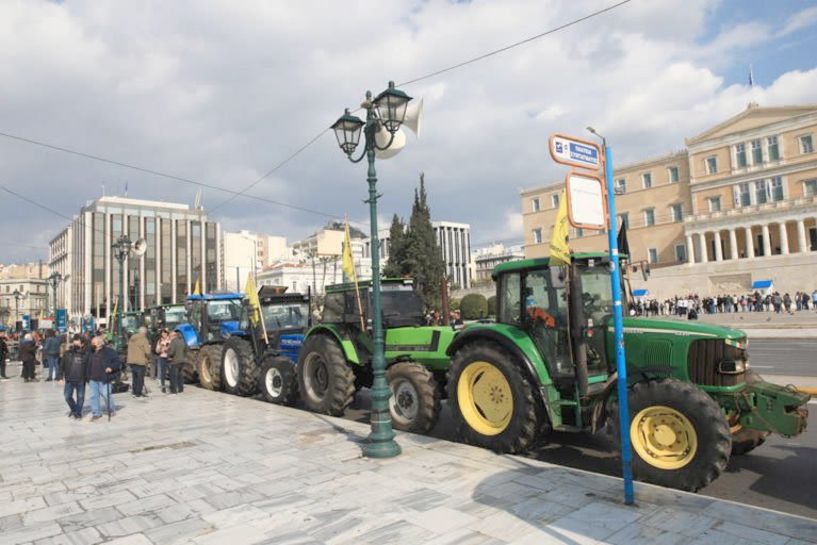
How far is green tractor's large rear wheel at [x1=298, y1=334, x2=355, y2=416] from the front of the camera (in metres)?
9.33

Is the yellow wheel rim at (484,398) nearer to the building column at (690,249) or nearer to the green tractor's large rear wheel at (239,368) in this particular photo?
the green tractor's large rear wheel at (239,368)

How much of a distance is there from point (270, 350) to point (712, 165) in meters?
62.3

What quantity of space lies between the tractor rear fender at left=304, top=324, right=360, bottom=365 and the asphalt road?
896cm

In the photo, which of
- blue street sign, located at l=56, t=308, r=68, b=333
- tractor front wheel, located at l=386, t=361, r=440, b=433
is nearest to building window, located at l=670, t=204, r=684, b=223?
blue street sign, located at l=56, t=308, r=68, b=333

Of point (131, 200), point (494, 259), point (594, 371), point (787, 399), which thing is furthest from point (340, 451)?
point (494, 259)

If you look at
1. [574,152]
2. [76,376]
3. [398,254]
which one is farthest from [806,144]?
[76,376]

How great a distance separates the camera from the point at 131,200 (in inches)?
3322

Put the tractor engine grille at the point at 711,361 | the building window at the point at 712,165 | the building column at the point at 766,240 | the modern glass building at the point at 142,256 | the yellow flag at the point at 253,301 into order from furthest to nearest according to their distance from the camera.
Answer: the modern glass building at the point at 142,256 → the building window at the point at 712,165 → the building column at the point at 766,240 → the yellow flag at the point at 253,301 → the tractor engine grille at the point at 711,361

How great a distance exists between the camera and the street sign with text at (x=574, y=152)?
14.5 ft

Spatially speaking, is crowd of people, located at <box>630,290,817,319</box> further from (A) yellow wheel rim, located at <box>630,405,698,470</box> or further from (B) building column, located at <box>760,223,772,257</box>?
(A) yellow wheel rim, located at <box>630,405,698,470</box>

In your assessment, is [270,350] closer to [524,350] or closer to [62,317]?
[524,350]

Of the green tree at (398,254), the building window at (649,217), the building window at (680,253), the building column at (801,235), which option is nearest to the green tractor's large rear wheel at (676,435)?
the green tree at (398,254)

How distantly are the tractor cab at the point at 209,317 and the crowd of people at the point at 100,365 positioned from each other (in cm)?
78

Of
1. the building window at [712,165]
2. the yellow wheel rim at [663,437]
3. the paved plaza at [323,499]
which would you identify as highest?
the building window at [712,165]
